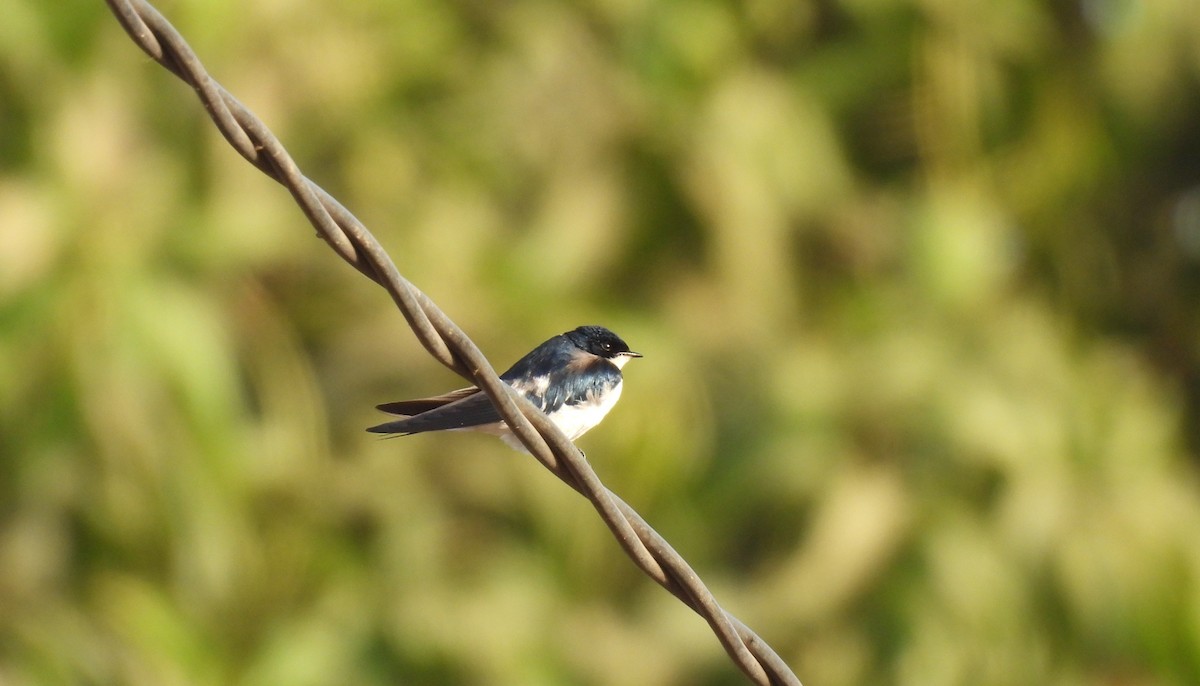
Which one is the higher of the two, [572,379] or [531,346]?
[531,346]

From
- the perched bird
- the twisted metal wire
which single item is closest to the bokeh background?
the perched bird

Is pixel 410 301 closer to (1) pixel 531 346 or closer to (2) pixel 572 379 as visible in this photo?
(2) pixel 572 379

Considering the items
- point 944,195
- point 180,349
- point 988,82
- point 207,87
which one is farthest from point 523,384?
point 988,82

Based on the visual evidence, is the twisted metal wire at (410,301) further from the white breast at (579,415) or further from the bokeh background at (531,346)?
the bokeh background at (531,346)

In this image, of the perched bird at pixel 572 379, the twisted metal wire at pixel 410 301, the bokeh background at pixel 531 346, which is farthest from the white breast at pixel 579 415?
the bokeh background at pixel 531 346

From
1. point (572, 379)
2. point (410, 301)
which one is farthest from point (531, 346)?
point (410, 301)
